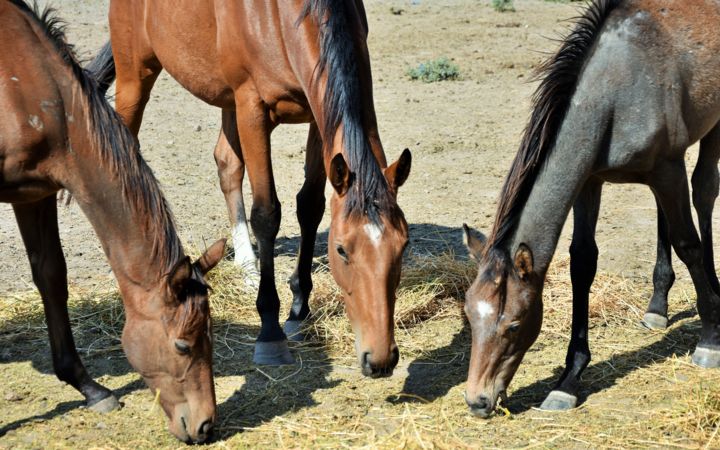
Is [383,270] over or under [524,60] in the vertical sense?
over

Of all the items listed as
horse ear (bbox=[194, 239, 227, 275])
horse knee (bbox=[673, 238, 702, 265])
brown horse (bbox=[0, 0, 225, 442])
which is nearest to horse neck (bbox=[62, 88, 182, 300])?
brown horse (bbox=[0, 0, 225, 442])

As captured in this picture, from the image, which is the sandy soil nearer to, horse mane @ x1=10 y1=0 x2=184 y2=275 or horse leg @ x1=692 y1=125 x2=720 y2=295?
horse leg @ x1=692 y1=125 x2=720 y2=295

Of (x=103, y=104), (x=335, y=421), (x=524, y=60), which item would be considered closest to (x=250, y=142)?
(x=103, y=104)

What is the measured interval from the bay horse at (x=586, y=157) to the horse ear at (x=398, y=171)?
41 cm

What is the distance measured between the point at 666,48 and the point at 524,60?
731 centimetres

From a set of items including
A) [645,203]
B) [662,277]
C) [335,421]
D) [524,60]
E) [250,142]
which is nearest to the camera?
[335,421]

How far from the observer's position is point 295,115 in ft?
17.0

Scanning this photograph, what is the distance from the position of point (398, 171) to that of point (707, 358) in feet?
6.56

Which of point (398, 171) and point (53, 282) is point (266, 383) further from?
point (398, 171)

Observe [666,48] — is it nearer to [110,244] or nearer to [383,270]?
[383,270]

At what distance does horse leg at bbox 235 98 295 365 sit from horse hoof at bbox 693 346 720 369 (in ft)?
7.21

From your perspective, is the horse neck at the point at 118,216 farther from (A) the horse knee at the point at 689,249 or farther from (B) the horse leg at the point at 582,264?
(A) the horse knee at the point at 689,249

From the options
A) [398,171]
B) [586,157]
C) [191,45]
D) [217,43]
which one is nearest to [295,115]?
[217,43]

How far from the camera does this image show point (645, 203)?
7.64 m
